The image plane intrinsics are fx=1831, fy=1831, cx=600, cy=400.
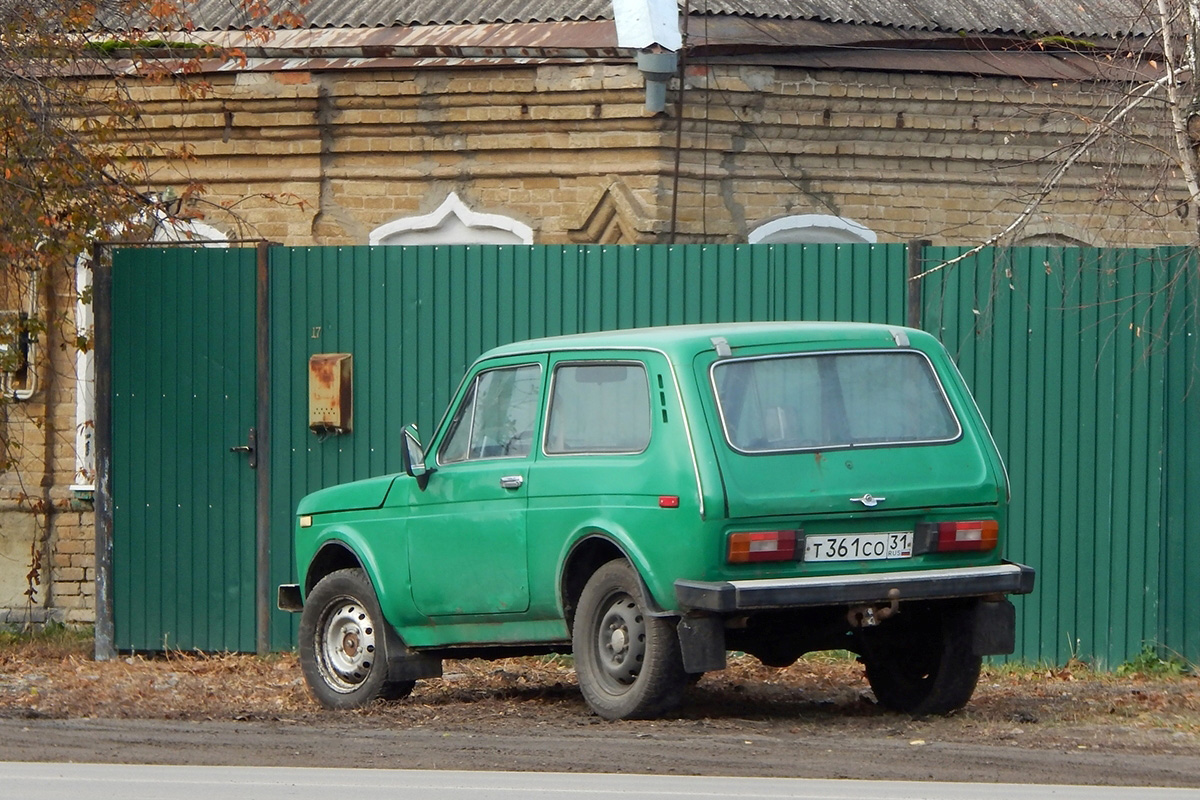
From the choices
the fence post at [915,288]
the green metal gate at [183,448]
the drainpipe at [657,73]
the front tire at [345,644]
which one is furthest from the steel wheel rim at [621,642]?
the drainpipe at [657,73]

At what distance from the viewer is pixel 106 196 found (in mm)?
11508

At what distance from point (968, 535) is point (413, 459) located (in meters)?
2.48

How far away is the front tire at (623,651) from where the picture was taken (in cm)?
Answer: 716

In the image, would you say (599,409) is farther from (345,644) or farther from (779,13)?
(779,13)

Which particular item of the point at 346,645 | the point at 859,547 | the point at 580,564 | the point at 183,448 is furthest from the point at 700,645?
the point at 183,448

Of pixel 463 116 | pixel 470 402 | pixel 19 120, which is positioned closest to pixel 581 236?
pixel 463 116

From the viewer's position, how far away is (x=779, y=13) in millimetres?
12766

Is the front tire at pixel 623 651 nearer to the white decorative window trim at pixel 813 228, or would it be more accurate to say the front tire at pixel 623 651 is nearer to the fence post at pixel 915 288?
the fence post at pixel 915 288

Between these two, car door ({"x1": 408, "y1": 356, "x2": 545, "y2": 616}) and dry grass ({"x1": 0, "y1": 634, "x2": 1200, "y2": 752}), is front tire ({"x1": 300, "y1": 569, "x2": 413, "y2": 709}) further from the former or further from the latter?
car door ({"x1": 408, "y1": 356, "x2": 545, "y2": 616})

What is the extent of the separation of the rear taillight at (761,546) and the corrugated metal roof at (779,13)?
6.26m

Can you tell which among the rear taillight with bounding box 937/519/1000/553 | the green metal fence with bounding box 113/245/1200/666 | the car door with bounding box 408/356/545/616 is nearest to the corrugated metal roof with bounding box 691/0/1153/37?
the green metal fence with bounding box 113/245/1200/666

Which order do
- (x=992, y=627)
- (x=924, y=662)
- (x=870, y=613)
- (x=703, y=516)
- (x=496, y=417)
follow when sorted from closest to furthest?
(x=703, y=516) < (x=870, y=613) < (x=992, y=627) < (x=924, y=662) < (x=496, y=417)

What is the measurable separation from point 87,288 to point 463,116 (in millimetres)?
2978

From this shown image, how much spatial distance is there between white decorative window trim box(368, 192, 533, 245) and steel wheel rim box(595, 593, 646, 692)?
226 inches
